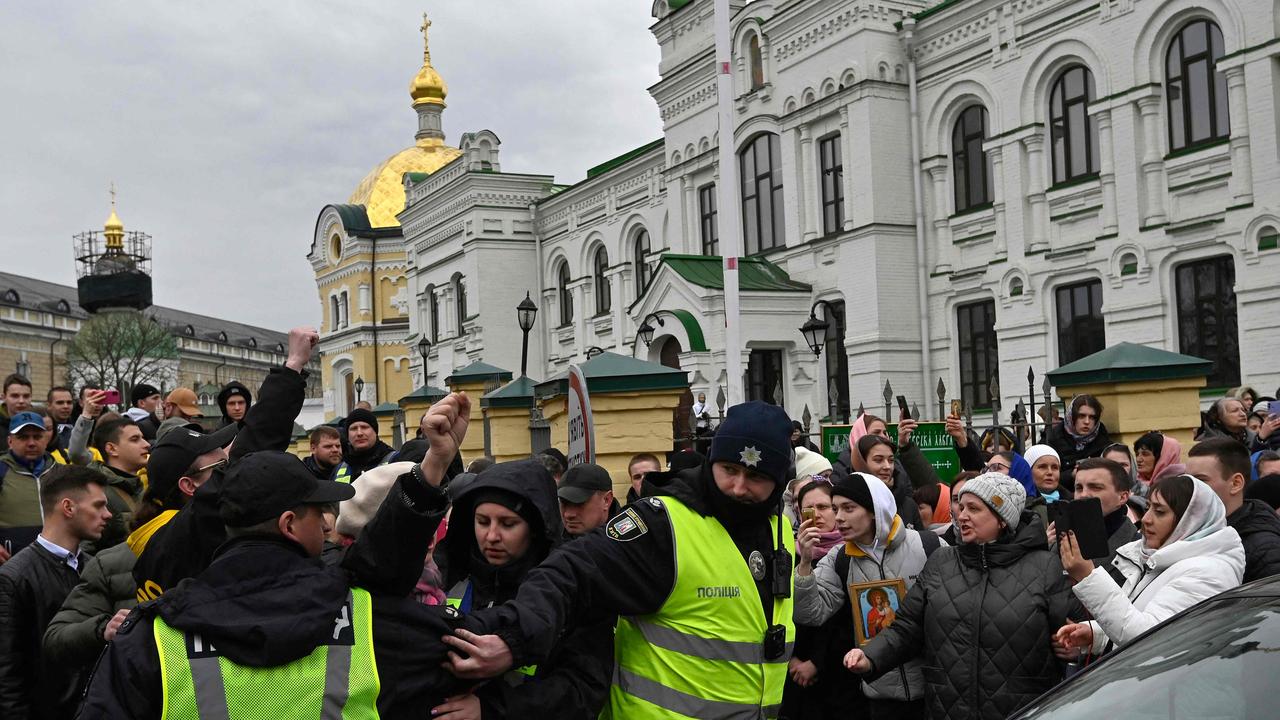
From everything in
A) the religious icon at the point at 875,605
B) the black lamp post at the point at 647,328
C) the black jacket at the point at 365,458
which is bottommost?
the religious icon at the point at 875,605

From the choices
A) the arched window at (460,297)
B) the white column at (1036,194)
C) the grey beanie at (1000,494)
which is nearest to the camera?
the grey beanie at (1000,494)

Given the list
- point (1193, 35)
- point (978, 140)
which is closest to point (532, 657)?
point (1193, 35)

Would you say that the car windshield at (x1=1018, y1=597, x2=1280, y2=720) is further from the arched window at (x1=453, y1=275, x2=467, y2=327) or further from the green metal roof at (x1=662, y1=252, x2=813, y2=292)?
the arched window at (x1=453, y1=275, x2=467, y2=327)

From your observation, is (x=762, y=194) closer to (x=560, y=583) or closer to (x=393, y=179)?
(x=560, y=583)

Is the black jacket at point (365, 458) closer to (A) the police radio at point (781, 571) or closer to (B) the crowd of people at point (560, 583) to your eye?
(B) the crowd of people at point (560, 583)

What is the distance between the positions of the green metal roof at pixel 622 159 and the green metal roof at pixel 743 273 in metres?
7.22

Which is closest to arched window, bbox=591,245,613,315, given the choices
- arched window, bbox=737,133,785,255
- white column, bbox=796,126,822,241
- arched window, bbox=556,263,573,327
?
arched window, bbox=556,263,573,327

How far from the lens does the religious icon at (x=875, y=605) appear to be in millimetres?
5184

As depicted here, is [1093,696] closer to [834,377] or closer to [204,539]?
[204,539]

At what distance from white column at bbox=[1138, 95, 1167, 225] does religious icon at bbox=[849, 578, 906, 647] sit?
16333 mm

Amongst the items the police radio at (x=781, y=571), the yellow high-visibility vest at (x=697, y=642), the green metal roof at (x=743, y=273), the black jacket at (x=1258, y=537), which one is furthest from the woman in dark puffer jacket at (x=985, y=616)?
the green metal roof at (x=743, y=273)

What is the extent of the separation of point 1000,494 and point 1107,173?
677 inches

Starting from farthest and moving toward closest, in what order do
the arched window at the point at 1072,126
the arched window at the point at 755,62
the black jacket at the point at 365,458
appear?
the arched window at the point at 755,62
the arched window at the point at 1072,126
the black jacket at the point at 365,458

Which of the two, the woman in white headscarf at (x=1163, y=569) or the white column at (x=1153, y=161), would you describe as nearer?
the woman in white headscarf at (x=1163, y=569)
